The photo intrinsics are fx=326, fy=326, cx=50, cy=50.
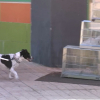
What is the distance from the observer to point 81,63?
8.61m

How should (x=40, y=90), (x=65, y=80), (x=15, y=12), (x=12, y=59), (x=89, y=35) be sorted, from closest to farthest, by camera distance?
(x=40, y=90) → (x=12, y=59) → (x=65, y=80) → (x=89, y=35) → (x=15, y=12)

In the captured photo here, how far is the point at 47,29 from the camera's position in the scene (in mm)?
9969

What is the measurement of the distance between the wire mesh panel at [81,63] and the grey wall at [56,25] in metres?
1.33

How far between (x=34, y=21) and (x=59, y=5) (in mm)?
1035

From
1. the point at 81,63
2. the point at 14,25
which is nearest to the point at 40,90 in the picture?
the point at 81,63

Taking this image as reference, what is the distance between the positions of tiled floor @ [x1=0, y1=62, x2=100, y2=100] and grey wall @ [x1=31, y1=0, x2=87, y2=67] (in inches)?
54.8

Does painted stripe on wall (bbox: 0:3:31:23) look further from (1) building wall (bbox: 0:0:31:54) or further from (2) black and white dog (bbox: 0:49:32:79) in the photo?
(2) black and white dog (bbox: 0:49:32:79)

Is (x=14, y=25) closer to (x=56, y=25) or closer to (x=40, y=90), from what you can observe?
(x=56, y=25)

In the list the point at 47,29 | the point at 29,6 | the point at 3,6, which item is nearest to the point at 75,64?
the point at 47,29

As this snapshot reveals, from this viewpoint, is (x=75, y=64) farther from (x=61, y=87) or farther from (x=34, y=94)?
(x=34, y=94)

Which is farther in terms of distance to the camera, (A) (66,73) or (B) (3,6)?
(B) (3,6)

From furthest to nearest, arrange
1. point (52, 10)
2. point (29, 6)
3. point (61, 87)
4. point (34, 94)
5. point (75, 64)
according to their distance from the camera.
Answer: point (29, 6) < point (52, 10) < point (75, 64) < point (61, 87) < point (34, 94)

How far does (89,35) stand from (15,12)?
122 inches

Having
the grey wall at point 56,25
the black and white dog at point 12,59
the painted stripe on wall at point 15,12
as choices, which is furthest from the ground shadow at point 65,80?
the painted stripe on wall at point 15,12
